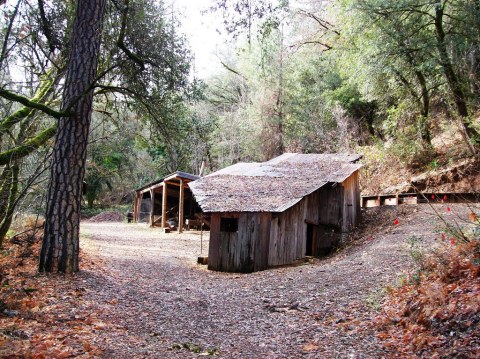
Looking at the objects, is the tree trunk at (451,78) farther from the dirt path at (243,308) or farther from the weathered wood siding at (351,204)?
the dirt path at (243,308)

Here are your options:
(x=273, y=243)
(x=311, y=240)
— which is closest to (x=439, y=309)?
(x=273, y=243)

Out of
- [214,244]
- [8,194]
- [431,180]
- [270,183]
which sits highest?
[431,180]

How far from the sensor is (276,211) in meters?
11.7

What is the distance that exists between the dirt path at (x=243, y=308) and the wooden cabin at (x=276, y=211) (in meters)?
1.52

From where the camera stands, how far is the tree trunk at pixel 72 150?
7480 mm

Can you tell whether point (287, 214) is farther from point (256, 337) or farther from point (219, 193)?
point (256, 337)

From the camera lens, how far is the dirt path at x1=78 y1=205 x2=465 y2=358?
489cm

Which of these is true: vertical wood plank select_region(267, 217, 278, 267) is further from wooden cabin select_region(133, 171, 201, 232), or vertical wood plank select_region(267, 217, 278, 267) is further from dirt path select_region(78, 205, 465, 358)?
wooden cabin select_region(133, 171, 201, 232)

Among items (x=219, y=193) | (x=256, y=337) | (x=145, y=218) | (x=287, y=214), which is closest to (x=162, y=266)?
(x=219, y=193)

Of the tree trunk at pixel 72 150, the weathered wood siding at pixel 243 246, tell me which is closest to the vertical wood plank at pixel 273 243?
the weathered wood siding at pixel 243 246

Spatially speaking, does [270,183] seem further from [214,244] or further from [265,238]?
[214,244]

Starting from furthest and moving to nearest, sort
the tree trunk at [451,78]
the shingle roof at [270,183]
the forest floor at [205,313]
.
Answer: the tree trunk at [451,78]
the shingle roof at [270,183]
the forest floor at [205,313]

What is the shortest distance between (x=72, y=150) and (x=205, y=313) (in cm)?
398

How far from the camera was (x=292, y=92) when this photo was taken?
99.7ft
